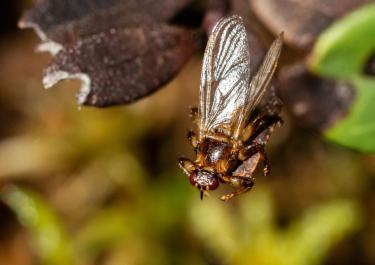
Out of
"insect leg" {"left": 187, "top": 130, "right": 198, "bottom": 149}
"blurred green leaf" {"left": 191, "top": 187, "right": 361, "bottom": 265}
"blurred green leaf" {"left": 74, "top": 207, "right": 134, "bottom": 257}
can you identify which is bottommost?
"blurred green leaf" {"left": 191, "top": 187, "right": 361, "bottom": 265}

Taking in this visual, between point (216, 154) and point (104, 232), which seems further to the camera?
point (104, 232)

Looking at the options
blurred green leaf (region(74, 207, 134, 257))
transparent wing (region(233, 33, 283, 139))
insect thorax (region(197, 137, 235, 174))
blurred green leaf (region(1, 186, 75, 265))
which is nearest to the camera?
transparent wing (region(233, 33, 283, 139))

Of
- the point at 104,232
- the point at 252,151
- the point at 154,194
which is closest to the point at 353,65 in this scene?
the point at 252,151

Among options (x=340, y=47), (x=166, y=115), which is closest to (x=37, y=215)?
(x=166, y=115)

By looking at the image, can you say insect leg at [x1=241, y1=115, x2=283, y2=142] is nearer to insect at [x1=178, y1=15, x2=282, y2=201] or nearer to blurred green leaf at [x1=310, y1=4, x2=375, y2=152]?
insect at [x1=178, y1=15, x2=282, y2=201]

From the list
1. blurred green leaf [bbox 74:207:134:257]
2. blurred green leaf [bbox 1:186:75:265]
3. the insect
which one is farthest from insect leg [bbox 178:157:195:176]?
blurred green leaf [bbox 74:207:134:257]

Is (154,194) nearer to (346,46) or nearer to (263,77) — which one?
(346,46)
